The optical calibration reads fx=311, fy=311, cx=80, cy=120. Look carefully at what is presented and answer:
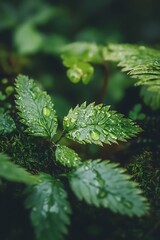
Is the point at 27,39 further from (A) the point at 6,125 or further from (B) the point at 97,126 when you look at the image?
(B) the point at 97,126

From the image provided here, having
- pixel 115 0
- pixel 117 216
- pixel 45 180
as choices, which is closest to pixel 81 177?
pixel 45 180

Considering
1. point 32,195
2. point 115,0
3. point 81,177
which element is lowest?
point 32,195

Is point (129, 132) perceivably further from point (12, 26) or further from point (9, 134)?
point (12, 26)

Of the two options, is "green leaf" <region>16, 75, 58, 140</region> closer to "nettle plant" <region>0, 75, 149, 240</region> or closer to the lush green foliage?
"nettle plant" <region>0, 75, 149, 240</region>

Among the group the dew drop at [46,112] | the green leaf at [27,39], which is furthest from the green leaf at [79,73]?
the green leaf at [27,39]

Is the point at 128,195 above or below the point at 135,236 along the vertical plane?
above

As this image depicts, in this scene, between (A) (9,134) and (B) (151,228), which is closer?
(B) (151,228)

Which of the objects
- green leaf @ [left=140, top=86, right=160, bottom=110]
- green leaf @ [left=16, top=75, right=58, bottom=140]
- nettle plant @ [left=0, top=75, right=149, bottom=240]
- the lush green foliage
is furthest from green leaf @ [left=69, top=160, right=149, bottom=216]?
green leaf @ [left=140, top=86, right=160, bottom=110]

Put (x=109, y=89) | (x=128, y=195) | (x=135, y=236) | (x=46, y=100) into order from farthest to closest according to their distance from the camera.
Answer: (x=109, y=89) → (x=46, y=100) → (x=135, y=236) → (x=128, y=195)
